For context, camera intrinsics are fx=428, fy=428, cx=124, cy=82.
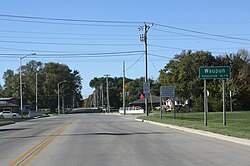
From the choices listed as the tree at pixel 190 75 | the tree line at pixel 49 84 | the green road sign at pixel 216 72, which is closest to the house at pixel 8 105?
the tree line at pixel 49 84

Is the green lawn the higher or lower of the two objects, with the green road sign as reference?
lower

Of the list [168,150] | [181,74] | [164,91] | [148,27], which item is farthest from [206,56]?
[168,150]

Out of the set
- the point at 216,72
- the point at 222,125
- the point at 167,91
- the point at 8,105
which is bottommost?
the point at 222,125

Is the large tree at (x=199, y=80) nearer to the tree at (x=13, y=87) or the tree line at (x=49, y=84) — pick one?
the tree line at (x=49, y=84)

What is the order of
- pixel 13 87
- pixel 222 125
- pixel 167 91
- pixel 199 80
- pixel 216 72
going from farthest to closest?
pixel 13 87 < pixel 199 80 < pixel 167 91 < pixel 216 72 < pixel 222 125

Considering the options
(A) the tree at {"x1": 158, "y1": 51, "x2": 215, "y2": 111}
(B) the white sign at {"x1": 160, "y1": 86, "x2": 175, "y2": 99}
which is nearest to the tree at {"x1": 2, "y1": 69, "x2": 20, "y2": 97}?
(A) the tree at {"x1": 158, "y1": 51, "x2": 215, "y2": 111}

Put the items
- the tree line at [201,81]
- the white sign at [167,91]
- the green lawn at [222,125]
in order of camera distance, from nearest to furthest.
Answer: the green lawn at [222,125]
the white sign at [167,91]
the tree line at [201,81]

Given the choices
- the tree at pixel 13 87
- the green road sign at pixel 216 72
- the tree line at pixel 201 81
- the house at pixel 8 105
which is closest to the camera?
the green road sign at pixel 216 72

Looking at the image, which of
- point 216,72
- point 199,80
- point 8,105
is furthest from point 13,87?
point 216,72

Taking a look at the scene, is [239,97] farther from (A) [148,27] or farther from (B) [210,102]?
(A) [148,27]

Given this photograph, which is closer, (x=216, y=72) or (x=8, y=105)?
(x=216, y=72)

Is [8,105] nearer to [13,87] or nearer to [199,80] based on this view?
[13,87]

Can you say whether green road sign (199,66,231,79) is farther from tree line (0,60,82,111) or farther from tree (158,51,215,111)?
tree line (0,60,82,111)

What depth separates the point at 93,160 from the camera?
43.9 ft
